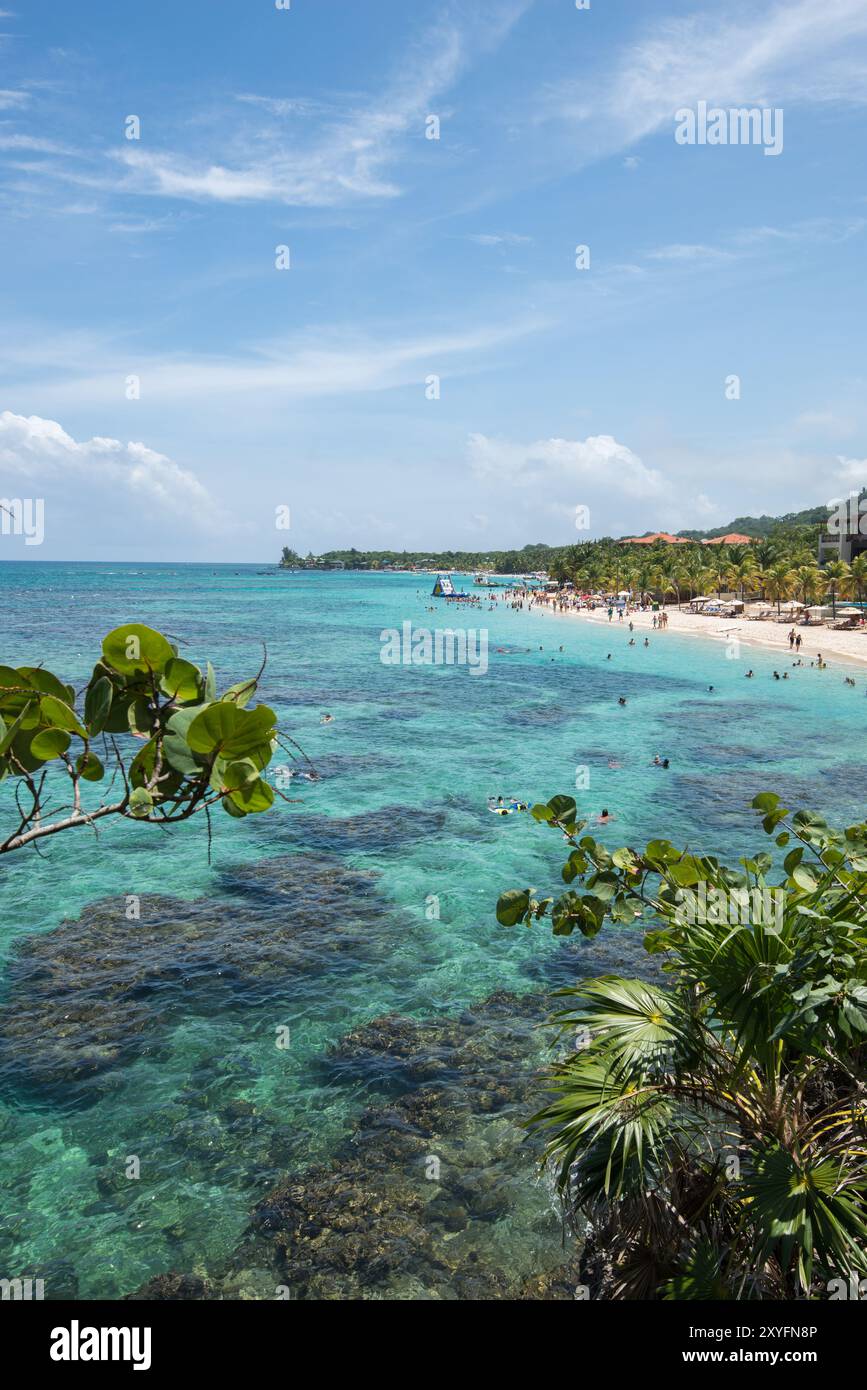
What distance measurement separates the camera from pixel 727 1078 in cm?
539

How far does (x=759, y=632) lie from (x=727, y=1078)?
87.6m

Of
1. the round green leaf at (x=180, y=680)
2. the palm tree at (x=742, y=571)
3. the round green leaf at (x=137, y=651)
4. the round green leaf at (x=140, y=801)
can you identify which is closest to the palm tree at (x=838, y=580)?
the palm tree at (x=742, y=571)

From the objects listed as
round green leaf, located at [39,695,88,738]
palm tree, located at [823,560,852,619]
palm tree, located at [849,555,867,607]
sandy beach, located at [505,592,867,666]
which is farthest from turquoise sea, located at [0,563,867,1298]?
palm tree, located at [823,560,852,619]

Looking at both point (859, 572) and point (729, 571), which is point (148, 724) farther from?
point (729, 571)

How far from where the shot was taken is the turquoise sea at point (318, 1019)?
1037cm

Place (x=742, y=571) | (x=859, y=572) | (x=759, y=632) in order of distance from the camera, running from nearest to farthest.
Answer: (x=859, y=572) < (x=759, y=632) < (x=742, y=571)

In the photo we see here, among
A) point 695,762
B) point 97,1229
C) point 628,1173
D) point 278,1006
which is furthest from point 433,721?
point 628,1173

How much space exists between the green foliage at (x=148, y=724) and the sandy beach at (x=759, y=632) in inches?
2739

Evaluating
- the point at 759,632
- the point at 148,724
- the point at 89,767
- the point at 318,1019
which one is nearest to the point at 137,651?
the point at 148,724

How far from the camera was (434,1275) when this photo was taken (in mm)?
9758

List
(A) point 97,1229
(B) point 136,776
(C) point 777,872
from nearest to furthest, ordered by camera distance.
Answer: (B) point 136,776
(A) point 97,1229
(C) point 777,872
